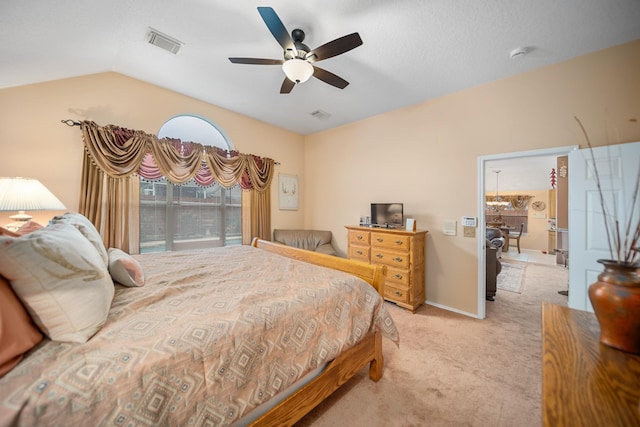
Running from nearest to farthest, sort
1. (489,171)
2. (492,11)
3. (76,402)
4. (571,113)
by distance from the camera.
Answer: (76,402) → (492,11) → (571,113) → (489,171)

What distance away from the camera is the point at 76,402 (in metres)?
0.70

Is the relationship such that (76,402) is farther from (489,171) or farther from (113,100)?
(489,171)

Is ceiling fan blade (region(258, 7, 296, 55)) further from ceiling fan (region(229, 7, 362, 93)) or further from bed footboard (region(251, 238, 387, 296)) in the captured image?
bed footboard (region(251, 238, 387, 296))

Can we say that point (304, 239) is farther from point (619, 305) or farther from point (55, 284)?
point (619, 305)

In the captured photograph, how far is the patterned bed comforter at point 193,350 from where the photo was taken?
713mm

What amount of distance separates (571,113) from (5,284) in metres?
4.25

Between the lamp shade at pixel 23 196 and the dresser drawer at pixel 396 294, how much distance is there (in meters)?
3.73

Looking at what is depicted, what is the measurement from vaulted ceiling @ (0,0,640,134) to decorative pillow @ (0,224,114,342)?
1.89 m

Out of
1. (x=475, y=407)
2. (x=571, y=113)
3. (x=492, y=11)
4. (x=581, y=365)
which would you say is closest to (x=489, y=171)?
(x=571, y=113)

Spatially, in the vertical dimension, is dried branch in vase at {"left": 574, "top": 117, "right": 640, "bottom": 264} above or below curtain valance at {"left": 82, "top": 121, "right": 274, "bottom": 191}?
below

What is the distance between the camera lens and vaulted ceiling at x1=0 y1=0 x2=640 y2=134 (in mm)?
1755

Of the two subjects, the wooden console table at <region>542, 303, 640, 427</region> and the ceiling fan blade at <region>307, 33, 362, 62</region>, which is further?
the ceiling fan blade at <region>307, 33, 362, 62</region>

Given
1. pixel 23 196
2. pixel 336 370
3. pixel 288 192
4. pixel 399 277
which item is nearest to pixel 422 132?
pixel 399 277

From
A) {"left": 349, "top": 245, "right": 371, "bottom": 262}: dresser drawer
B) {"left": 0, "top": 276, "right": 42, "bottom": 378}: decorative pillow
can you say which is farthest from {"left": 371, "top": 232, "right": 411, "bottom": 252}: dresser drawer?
{"left": 0, "top": 276, "right": 42, "bottom": 378}: decorative pillow
